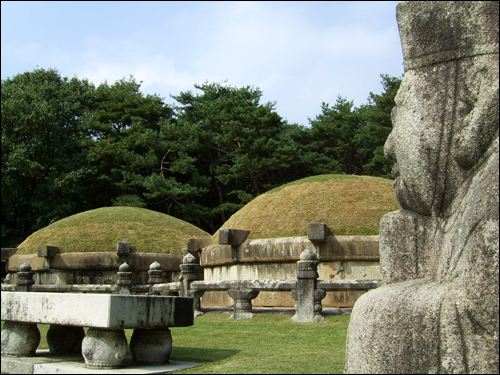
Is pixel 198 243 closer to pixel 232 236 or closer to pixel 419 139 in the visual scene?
pixel 232 236

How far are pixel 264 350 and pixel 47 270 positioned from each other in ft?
44.5

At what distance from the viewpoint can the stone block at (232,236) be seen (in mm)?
13406

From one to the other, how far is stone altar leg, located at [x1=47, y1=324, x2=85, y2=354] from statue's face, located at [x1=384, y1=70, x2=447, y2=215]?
4291mm

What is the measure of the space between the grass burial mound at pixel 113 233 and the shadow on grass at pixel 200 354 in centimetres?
1197

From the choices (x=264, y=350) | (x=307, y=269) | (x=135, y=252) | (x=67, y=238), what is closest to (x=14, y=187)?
(x=67, y=238)

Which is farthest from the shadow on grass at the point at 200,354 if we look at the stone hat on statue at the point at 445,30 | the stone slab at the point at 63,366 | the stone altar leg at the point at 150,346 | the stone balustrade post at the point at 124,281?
the stone balustrade post at the point at 124,281

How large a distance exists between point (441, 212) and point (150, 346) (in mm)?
3320

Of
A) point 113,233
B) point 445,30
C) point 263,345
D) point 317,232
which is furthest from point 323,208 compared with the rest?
point 445,30

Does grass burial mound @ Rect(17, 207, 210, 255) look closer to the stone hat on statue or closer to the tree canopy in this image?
the tree canopy

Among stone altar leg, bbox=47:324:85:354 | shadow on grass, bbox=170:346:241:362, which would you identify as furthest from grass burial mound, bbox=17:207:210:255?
stone altar leg, bbox=47:324:85:354

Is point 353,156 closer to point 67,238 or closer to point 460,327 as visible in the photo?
point 67,238

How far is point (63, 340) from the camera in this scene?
6.39 meters

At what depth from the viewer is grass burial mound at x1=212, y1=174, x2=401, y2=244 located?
1336 cm

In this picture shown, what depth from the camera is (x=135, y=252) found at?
1836 cm
